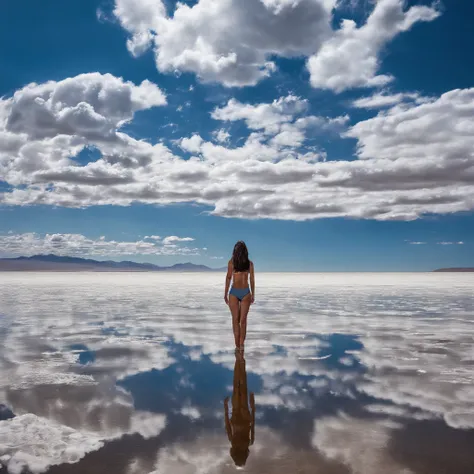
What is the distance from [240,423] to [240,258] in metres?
5.48

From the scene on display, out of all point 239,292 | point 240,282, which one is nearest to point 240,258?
point 240,282

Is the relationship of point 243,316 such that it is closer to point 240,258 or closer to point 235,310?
point 235,310

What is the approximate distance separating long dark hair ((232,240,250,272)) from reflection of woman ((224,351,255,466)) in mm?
3374

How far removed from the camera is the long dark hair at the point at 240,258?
1093cm

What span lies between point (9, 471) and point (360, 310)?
17.5 m

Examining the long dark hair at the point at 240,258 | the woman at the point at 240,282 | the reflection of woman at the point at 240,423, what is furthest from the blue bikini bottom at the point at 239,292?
the reflection of woman at the point at 240,423

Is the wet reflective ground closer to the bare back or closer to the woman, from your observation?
the woman

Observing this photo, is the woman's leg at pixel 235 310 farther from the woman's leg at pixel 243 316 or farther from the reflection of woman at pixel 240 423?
the reflection of woman at pixel 240 423

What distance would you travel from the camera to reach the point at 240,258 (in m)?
10.9

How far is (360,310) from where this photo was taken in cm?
2034

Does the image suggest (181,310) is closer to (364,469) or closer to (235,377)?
(235,377)

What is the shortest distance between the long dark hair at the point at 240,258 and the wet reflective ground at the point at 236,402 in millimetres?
1865

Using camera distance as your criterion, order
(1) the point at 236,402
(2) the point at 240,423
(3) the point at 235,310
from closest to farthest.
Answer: (2) the point at 240,423, (1) the point at 236,402, (3) the point at 235,310

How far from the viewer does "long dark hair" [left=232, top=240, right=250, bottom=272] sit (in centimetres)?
1093
